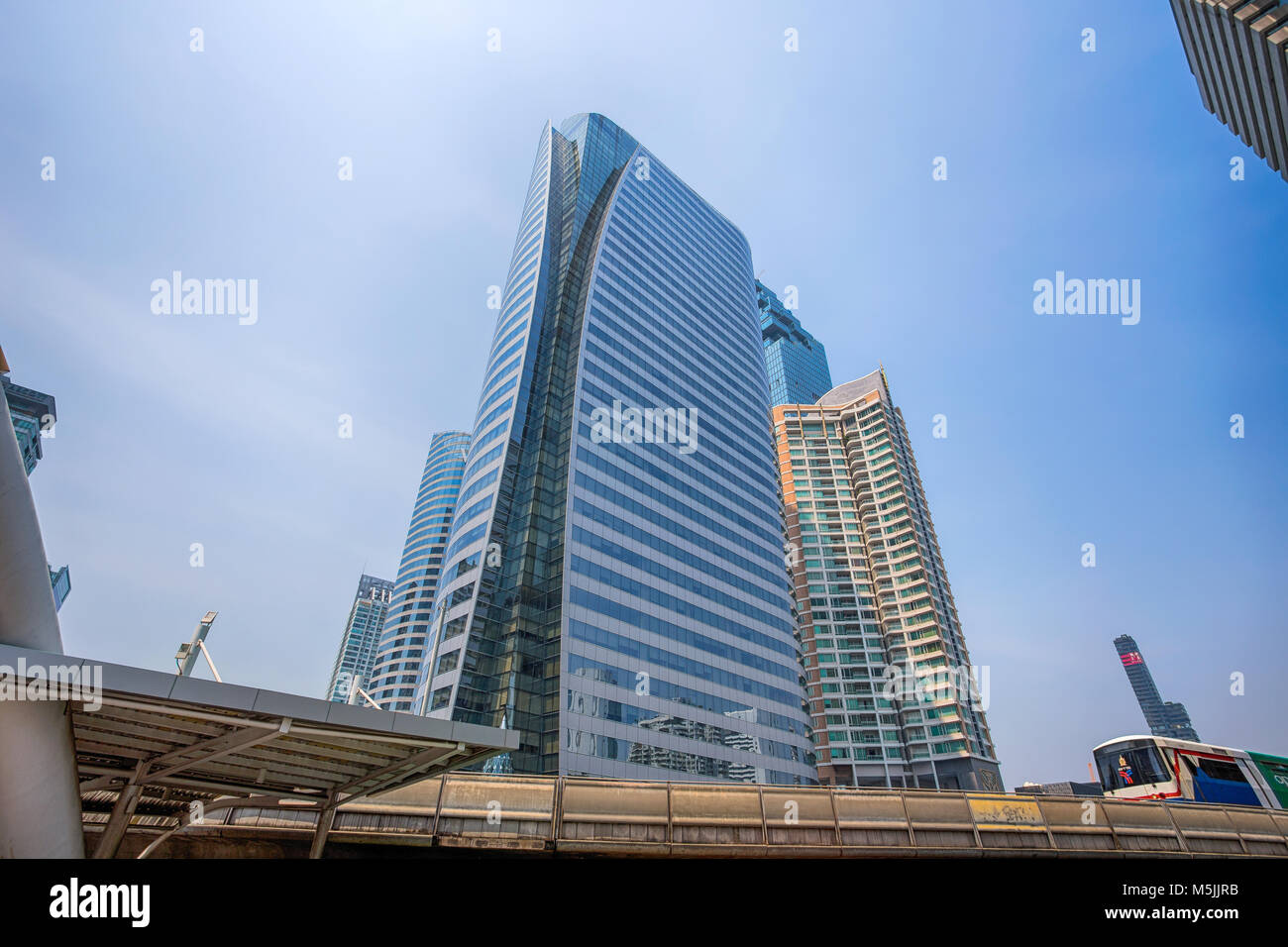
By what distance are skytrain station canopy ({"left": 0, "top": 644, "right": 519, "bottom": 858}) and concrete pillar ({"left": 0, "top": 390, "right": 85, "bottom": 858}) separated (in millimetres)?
504

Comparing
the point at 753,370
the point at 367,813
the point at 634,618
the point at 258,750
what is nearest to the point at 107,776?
the point at 258,750

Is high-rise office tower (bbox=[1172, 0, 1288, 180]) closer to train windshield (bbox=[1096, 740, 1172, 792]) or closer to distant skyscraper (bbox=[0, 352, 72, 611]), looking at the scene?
train windshield (bbox=[1096, 740, 1172, 792])

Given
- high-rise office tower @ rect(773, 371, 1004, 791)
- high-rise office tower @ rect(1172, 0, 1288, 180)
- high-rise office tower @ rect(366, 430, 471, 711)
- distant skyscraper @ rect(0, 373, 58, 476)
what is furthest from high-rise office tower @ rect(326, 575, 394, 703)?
high-rise office tower @ rect(1172, 0, 1288, 180)

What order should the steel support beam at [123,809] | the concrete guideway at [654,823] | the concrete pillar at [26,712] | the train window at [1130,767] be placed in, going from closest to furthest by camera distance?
the concrete pillar at [26,712] → the steel support beam at [123,809] → the concrete guideway at [654,823] → the train window at [1130,767]

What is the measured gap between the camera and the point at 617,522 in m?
65.8

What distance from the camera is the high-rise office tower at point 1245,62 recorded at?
41469 mm

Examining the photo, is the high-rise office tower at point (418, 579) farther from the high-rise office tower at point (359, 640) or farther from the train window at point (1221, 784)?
the train window at point (1221, 784)

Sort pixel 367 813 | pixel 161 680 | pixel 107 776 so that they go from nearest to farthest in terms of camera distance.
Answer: pixel 161 680 < pixel 107 776 < pixel 367 813

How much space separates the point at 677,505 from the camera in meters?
74.7

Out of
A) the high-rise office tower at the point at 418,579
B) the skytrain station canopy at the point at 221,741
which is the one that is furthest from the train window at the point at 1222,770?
the high-rise office tower at the point at 418,579

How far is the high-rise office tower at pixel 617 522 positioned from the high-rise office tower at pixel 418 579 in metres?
53.5
